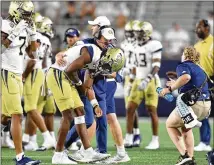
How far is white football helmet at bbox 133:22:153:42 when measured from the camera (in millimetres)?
12336

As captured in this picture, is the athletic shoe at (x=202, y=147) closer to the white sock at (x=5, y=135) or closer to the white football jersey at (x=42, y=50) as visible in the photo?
the white football jersey at (x=42, y=50)

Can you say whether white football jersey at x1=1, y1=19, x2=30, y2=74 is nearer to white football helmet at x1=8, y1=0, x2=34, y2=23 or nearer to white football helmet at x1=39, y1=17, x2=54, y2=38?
white football helmet at x1=8, y1=0, x2=34, y2=23

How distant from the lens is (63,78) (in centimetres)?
929

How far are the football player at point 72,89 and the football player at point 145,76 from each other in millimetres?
3042

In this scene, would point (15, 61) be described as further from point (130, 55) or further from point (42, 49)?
point (130, 55)

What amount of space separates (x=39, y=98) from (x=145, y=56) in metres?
1.95

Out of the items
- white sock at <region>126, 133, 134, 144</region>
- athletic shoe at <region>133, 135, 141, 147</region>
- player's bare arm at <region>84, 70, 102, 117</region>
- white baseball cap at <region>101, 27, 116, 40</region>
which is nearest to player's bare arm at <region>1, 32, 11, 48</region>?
player's bare arm at <region>84, 70, 102, 117</region>

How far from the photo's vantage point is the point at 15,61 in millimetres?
9016

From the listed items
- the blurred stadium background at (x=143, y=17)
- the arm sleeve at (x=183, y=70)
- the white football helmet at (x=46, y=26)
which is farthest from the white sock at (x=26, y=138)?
the blurred stadium background at (x=143, y=17)

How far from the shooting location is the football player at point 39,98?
37.2 feet

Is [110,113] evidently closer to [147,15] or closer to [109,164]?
[109,164]

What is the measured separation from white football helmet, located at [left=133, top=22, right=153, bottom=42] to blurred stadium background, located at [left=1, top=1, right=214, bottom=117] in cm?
737

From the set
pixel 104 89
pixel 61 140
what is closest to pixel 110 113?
pixel 104 89

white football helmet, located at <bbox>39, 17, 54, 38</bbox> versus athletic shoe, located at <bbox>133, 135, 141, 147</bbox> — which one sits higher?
white football helmet, located at <bbox>39, 17, 54, 38</bbox>
